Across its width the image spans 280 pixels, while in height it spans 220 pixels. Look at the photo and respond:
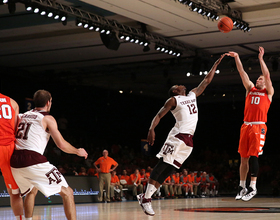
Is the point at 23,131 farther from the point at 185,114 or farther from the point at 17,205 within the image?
the point at 185,114

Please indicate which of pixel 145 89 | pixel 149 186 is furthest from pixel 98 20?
pixel 145 89

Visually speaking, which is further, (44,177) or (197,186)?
(197,186)

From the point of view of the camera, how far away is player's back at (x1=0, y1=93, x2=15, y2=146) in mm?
5133

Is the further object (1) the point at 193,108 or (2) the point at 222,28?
(2) the point at 222,28

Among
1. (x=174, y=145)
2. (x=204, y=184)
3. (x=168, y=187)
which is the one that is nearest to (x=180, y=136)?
(x=174, y=145)

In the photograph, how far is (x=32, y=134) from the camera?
16.6 ft

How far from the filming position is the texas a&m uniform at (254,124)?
292 inches

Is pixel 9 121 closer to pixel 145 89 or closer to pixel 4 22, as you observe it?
pixel 4 22

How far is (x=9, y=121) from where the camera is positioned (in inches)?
205

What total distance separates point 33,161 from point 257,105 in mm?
4175

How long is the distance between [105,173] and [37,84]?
869 centimetres

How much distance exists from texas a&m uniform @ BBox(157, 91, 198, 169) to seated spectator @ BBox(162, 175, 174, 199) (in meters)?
12.3

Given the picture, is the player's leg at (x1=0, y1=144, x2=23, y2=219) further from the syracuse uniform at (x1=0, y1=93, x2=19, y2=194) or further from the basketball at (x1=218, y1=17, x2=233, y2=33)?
the basketball at (x1=218, y1=17, x2=233, y2=33)

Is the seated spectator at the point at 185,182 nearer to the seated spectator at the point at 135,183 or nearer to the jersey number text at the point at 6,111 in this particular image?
the seated spectator at the point at 135,183
